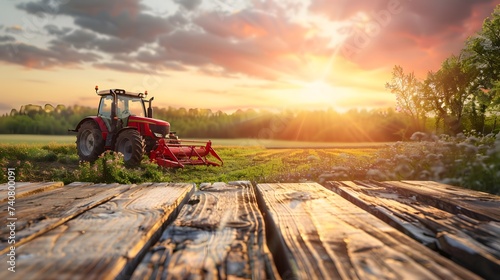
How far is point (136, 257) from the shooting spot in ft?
3.06

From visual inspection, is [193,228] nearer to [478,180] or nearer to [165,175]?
[478,180]

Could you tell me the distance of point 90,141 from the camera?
14.6 metres

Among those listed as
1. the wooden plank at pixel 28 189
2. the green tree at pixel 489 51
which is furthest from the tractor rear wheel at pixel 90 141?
the green tree at pixel 489 51

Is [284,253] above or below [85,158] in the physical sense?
above

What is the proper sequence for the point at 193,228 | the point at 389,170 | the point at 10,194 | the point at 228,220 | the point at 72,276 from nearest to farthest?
the point at 72,276 < the point at 193,228 < the point at 228,220 < the point at 10,194 < the point at 389,170

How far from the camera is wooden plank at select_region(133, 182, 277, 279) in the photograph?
2.80ft

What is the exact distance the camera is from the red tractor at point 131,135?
1253cm

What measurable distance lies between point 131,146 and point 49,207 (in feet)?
37.5

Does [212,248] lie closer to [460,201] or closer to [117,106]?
[460,201]

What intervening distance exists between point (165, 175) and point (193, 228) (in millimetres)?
10844

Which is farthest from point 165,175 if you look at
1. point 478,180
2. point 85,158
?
point 478,180

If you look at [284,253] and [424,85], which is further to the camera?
[424,85]

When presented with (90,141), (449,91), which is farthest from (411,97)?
(90,141)

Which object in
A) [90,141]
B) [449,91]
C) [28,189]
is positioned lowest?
[90,141]
